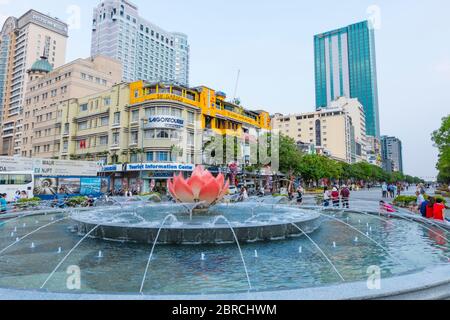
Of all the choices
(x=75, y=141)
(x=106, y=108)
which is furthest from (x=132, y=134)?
(x=75, y=141)

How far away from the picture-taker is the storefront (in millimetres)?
42812

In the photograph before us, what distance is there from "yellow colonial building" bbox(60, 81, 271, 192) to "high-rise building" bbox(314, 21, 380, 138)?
437 feet

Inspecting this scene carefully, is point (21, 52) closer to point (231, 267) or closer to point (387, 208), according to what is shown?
point (387, 208)

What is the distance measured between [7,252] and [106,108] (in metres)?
46.4

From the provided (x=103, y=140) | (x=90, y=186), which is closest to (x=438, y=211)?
(x=90, y=186)

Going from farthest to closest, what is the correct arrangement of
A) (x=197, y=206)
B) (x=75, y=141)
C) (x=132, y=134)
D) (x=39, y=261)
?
(x=75, y=141) → (x=132, y=134) → (x=197, y=206) → (x=39, y=261)

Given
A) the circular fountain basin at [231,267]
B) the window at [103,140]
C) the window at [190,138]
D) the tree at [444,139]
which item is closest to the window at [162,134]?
the window at [190,138]

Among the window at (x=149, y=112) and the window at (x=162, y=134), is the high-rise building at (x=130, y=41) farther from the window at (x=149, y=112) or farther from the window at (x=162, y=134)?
the window at (x=162, y=134)

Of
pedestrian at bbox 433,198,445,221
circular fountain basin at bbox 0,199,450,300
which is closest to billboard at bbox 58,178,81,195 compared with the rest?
circular fountain basin at bbox 0,199,450,300

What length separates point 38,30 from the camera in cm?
10150

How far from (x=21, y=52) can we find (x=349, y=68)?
159607mm

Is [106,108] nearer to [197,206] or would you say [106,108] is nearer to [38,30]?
[197,206]

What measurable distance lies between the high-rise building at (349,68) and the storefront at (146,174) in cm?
14313

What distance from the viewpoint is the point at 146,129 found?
4469 cm
